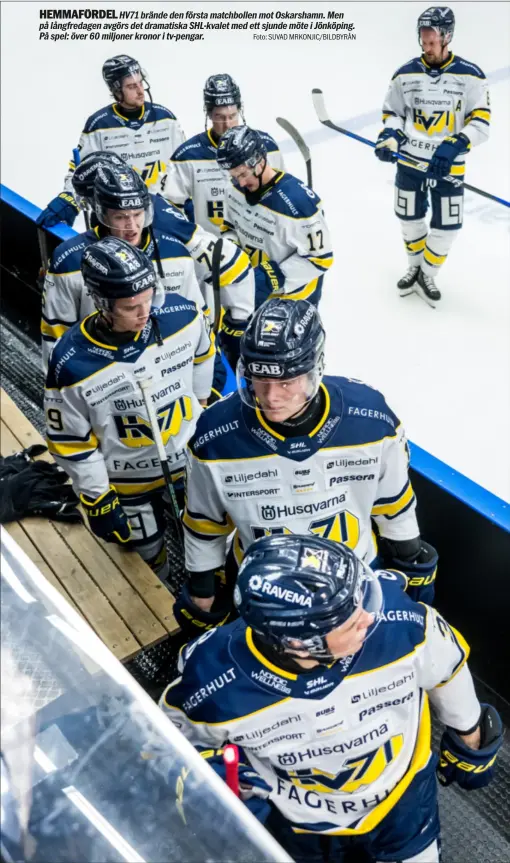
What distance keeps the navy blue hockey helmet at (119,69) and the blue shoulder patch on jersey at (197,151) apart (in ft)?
1.15

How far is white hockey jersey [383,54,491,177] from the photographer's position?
10.8 ft

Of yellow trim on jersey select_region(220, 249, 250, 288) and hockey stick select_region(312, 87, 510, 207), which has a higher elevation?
hockey stick select_region(312, 87, 510, 207)

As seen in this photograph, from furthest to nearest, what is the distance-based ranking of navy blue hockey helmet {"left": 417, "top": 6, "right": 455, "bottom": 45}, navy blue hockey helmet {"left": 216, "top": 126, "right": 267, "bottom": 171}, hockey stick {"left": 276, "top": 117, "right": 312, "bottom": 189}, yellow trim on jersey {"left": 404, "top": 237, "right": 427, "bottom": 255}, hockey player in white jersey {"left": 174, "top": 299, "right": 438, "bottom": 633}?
hockey stick {"left": 276, "top": 117, "right": 312, "bottom": 189}
yellow trim on jersey {"left": 404, "top": 237, "right": 427, "bottom": 255}
navy blue hockey helmet {"left": 417, "top": 6, "right": 455, "bottom": 45}
navy blue hockey helmet {"left": 216, "top": 126, "right": 267, "bottom": 171}
hockey player in white jersey {"left": 174, "top": 299, "right": 438, "bottom": 633}

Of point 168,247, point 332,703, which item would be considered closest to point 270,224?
point 168,247

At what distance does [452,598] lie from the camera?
245 cm

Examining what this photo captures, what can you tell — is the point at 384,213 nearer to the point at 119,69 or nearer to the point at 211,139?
the point at 211,139

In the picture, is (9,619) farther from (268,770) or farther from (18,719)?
(268,770)

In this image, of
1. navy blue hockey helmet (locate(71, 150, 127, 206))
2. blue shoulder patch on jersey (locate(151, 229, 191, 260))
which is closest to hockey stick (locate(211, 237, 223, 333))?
blue shoulder patch on jersey (locate(151, 229, 191, 260))

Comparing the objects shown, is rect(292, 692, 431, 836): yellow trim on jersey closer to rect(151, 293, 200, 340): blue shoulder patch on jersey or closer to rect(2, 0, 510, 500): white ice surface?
rect(151, 293, 200, 340): blue shoulder patch on jersey

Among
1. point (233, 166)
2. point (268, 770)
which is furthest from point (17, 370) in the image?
point (268, 770)

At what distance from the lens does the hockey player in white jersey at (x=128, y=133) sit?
3.42 metres

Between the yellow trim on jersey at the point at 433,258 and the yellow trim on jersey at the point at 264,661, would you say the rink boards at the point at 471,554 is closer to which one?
the yellow trim on jersey at the point at 264,661

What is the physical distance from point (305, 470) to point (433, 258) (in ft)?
7.70

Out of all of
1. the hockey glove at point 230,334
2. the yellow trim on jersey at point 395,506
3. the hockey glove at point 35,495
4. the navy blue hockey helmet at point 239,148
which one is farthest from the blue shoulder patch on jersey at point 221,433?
the navy blue hockey helmet at point 239,148
